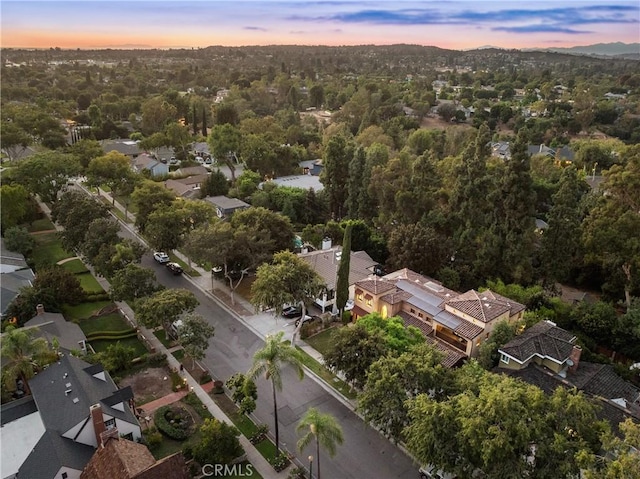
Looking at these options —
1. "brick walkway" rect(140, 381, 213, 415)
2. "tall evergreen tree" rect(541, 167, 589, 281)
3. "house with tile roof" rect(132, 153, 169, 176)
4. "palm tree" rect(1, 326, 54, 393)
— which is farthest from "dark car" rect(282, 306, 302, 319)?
"house with tile roof" rect(132, 153, 169, 176)

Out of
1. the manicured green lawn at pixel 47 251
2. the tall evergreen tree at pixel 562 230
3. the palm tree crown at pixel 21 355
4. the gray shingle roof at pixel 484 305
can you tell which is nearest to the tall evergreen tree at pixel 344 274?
the gray shingle roof at pixel 484 305

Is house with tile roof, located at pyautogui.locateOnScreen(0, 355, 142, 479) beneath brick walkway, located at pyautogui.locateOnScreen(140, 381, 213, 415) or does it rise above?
above

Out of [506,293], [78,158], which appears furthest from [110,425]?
[78,158]

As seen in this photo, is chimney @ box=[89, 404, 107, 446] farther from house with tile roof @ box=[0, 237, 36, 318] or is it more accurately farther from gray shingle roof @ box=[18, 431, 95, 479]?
house with tile roof @ box=[0, 237, 36, 318]

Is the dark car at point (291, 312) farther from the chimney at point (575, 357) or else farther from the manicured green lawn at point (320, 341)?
the chimney at point (575, 357)

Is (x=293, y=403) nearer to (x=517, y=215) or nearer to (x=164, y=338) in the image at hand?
(x=164, y=338)
